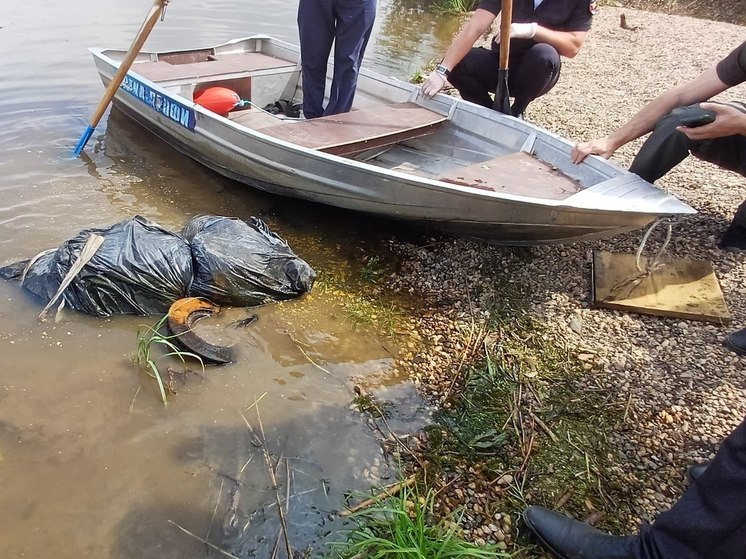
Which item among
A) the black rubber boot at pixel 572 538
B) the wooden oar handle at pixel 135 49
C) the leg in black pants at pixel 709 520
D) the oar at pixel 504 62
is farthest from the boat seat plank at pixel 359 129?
the leg in black pants at pixel 709 520

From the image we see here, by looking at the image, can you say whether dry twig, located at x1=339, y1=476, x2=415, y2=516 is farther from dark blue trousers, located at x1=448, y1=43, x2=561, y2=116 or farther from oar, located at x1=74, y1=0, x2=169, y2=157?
oar, located at x1=74, y1=0, x2=169, y2=157

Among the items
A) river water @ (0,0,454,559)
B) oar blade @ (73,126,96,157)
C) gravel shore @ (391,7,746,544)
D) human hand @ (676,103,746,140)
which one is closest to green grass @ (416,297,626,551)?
gravel shore @ (391,7,746,544)

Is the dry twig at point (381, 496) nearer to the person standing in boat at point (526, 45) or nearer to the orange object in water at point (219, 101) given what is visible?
the person standing in boat at point (526, 45)

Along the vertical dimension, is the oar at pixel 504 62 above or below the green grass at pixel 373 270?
above

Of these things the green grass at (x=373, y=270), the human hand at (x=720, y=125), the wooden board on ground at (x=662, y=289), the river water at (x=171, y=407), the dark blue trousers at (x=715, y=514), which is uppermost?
the human hand at (x=720, y=125)

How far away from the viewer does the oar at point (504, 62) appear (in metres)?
3.95

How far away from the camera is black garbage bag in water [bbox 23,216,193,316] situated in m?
3.17

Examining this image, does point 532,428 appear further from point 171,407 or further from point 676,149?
point 676,149

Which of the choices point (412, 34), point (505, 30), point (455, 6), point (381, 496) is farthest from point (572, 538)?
point (455, 6)

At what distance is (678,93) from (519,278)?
4.78 ft

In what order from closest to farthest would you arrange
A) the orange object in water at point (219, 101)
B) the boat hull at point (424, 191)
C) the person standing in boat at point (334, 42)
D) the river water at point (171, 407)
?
the river water at point (171, 407) < the boat hull at point (424, 191) < the person standing in boat at point (334, 42) < the orange object in water at point (219, 101)

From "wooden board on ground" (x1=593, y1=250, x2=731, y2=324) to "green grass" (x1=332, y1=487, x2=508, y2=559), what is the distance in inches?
67.0

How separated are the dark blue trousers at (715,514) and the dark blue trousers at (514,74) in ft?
11.4

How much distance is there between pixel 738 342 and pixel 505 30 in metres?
2.60
